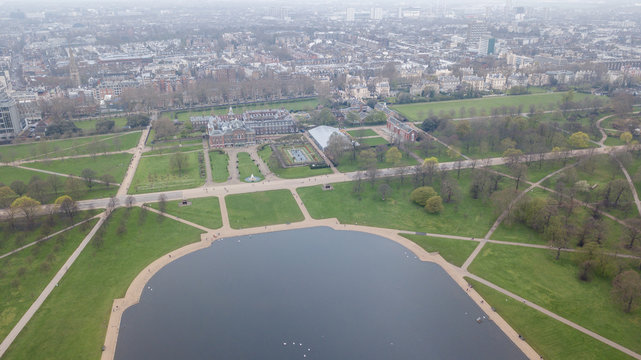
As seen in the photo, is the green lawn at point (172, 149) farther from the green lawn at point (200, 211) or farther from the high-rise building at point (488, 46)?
the high-rise building at point (488, 46)

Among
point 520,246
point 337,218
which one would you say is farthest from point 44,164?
point 520,246

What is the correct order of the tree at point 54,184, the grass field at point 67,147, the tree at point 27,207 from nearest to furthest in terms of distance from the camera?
the tree at point 27,207 → the tree at point 54,184 → the grass field at point 67,147

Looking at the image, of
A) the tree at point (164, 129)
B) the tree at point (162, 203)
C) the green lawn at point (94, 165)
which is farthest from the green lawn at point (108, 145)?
the tree at point (162, 203)

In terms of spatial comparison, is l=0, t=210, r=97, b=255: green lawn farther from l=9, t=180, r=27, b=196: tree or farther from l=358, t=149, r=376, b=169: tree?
l=358, t=149, r=376, b=169: tree

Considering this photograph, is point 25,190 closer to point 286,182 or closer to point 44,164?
point 44,164

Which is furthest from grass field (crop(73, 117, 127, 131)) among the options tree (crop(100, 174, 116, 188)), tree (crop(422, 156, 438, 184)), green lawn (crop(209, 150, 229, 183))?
tree (crop(422, 156, 438, 184))

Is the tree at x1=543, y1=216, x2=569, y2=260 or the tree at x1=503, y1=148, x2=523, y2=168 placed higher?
the tree at x1=503, y1=148, x2=523, y2=168
